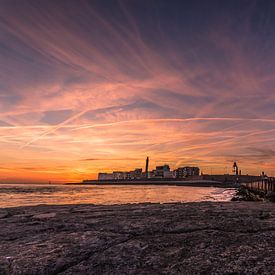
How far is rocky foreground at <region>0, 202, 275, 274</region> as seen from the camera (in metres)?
2.34

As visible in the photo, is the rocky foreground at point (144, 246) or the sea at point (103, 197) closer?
the rocky foreground at point (144, 246)

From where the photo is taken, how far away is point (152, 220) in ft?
13.5

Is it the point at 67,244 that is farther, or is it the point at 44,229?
the point at 44,229

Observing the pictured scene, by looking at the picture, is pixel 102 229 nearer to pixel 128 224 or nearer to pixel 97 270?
pixel 128 224

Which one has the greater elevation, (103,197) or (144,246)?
(144,246)

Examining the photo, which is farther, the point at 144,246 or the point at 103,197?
the point at 103,197

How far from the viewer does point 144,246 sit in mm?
2861

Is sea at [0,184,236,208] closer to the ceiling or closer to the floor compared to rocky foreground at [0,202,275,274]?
closer to the floor

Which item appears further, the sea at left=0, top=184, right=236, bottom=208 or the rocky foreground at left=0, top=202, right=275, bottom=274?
the sea at left=0, top=184, right=236, bottom=208

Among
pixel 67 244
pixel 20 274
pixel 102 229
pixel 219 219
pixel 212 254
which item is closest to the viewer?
pixel 20 274

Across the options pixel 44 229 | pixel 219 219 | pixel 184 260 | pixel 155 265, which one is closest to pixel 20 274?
pixel 155 265

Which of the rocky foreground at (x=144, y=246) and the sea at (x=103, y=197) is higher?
the rocky foreground at (x=144, y=246)

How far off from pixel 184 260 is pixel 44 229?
223cm

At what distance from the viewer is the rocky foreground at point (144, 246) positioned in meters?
2.34
